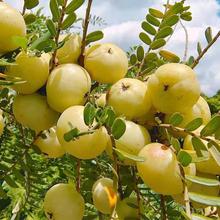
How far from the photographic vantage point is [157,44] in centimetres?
91

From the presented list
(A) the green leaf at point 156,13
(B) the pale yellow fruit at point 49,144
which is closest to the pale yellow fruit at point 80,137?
(B) the pale yellow fruit at point 49,144

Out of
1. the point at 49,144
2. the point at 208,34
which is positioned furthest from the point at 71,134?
the point at 208,34

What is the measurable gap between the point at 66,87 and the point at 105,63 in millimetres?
81

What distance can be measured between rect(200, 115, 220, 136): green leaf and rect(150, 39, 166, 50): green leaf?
0.26 metres

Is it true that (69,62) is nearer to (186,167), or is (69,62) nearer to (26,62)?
(26,62)

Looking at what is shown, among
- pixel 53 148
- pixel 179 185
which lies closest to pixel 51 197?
pixel 53 148

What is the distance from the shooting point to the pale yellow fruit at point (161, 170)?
2.20 feet

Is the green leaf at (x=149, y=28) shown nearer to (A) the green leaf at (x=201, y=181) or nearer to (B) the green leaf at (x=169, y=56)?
A: (B) the green leaf at (x=169, y=56)

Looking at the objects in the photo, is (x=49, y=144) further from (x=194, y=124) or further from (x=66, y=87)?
(x=194, y=124)

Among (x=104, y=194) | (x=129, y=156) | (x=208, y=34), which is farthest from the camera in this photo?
(x=208, y=34)

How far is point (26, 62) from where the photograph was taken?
74 cm

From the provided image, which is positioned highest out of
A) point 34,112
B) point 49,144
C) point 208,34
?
point 208,34

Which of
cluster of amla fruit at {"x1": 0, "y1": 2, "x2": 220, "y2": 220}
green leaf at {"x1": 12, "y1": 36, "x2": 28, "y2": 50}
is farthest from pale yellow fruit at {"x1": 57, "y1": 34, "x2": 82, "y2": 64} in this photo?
green leaf at {"x1": 12, "y1": 36, "x2": 28, "y2": 50}

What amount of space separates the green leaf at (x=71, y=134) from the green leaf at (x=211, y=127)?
171mm
